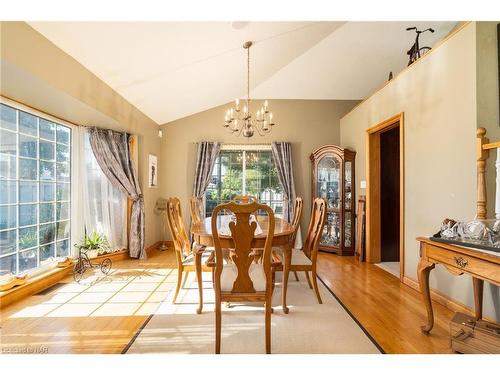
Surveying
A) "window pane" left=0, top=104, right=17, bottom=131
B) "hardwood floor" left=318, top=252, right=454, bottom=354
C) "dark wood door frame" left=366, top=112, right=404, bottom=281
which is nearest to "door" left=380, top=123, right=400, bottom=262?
"dark wood door frame" left=366, top=112, right=404, bottom=281

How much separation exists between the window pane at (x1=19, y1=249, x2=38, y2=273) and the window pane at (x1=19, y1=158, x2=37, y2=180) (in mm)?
830

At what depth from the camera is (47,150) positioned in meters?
3.21

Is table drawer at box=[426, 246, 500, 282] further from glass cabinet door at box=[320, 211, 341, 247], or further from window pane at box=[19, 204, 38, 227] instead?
window pane at box=[19, 204, 38, 227]

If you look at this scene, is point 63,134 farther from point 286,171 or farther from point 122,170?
point 286,171

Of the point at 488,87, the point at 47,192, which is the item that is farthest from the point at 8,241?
the point at 488,87

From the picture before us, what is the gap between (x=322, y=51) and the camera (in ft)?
13.1

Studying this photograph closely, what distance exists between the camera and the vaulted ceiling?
7.61 ft

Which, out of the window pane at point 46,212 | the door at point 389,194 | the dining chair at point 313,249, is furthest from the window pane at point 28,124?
the door at point 389,194

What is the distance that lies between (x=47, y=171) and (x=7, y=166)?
0.59 meters

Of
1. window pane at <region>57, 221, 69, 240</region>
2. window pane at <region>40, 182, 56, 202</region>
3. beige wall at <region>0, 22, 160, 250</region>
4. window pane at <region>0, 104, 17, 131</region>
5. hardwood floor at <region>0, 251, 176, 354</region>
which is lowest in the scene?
hardwood floor at <region>0, 251, 176, 354</region>

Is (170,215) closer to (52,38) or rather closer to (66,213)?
(52,38)

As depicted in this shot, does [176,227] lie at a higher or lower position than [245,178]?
lower

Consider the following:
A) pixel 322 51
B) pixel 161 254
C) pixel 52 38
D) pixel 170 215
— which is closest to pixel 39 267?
pixel 161 254

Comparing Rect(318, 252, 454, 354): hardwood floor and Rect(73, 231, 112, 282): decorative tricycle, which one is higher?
Rect(73, 231, 112, 282): decorative tricycle
